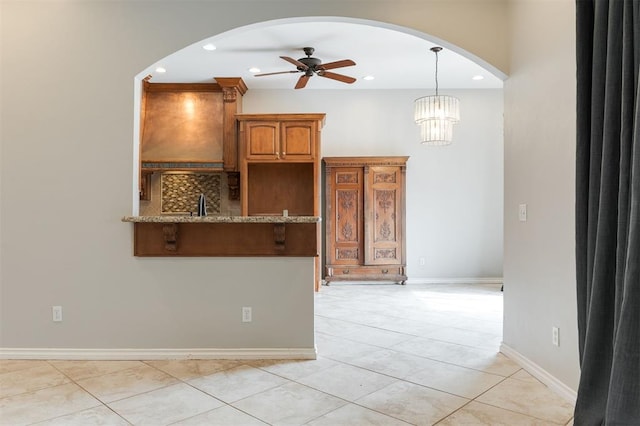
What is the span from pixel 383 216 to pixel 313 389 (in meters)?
4.34

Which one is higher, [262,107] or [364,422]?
[262,107]

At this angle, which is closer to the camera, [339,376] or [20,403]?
[20,403]

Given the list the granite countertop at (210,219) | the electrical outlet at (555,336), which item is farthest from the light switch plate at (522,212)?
the granite countertop at (210,219)

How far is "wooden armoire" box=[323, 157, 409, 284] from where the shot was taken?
675cm

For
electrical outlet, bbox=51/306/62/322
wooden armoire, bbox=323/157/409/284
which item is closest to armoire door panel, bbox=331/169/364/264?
wooden armoire, bbox=323/157/409/284

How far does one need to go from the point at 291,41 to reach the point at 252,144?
67.4 inches

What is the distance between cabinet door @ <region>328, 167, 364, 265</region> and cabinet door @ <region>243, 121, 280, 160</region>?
105cm

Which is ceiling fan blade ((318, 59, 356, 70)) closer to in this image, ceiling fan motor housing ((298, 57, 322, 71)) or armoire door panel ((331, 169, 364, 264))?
ceiling fan motor housing ((298, 57, 322, 71))

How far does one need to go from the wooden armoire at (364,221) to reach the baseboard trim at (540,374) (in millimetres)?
3400

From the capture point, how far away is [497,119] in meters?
7.13

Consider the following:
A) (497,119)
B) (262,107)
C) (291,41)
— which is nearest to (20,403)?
(291,41)

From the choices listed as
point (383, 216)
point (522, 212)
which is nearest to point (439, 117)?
point (383, 216)

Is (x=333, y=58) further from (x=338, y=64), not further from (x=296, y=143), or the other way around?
(x=296, y=143)

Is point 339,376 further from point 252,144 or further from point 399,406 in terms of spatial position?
point 252,144
